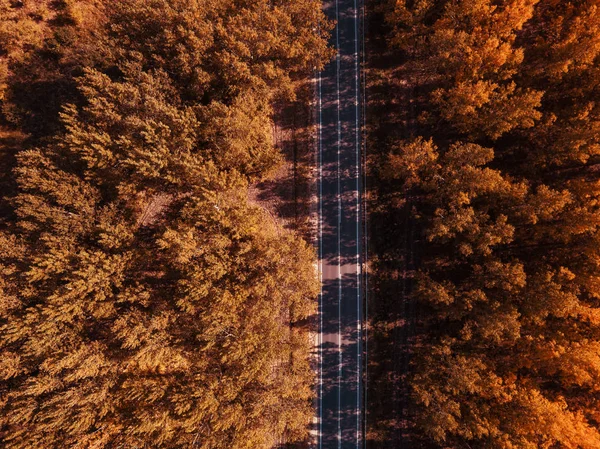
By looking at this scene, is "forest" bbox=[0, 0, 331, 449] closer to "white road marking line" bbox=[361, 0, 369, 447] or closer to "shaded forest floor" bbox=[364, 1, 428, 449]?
"white road marking line" bbox=[361, 0, 369, 447]

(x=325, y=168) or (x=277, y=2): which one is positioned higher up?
(x=277, y=2)

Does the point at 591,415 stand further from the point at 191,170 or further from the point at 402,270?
the point at 191,170

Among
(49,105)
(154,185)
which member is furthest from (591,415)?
(49,105)

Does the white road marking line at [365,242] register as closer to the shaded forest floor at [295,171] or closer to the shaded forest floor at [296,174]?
the shaded forest floor at [296,174]

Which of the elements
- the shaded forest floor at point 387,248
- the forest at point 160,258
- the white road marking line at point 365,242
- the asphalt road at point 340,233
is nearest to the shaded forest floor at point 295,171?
the asphalt road at point 340,233

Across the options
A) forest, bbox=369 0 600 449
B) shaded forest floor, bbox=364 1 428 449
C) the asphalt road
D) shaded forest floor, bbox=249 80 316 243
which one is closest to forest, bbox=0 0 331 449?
shaded forest floor, bbox=249 80 316 243

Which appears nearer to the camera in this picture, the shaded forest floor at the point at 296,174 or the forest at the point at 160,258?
the forest at the point at 160,258
